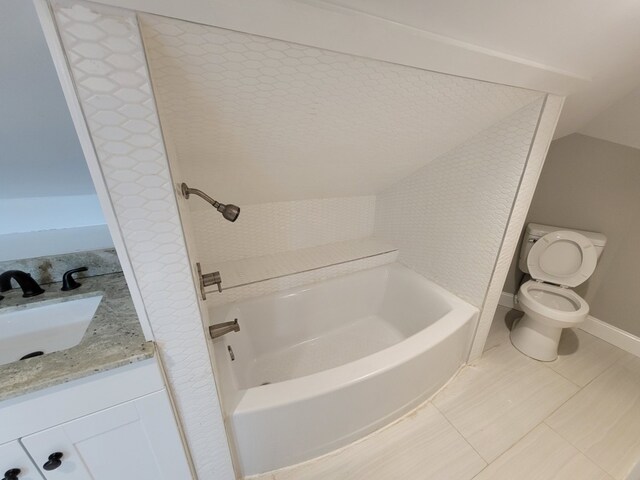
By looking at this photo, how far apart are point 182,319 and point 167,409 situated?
0.33m

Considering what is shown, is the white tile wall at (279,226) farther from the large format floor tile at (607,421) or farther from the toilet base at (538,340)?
the large format floor tile at (607,421)

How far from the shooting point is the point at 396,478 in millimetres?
1133

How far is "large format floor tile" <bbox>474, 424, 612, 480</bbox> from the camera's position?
113 cm

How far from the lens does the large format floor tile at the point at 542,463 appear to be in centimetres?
113

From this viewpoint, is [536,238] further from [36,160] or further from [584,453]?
[36,160]

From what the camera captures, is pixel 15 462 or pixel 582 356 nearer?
pixel 15 462

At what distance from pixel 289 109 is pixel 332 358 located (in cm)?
150

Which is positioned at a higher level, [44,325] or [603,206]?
[603,206]

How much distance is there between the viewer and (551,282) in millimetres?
1841

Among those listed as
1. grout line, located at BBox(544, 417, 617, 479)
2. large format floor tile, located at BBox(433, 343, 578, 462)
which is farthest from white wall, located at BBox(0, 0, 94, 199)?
grout line, located at BBox(544, 417, 617, 479)

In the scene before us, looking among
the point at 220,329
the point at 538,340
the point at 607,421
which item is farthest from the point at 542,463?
the point at 220,329

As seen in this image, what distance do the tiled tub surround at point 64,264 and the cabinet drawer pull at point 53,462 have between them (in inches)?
24.4

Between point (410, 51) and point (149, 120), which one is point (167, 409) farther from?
point (410, 51)

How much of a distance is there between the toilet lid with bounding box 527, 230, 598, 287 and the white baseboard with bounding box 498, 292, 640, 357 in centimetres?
49
